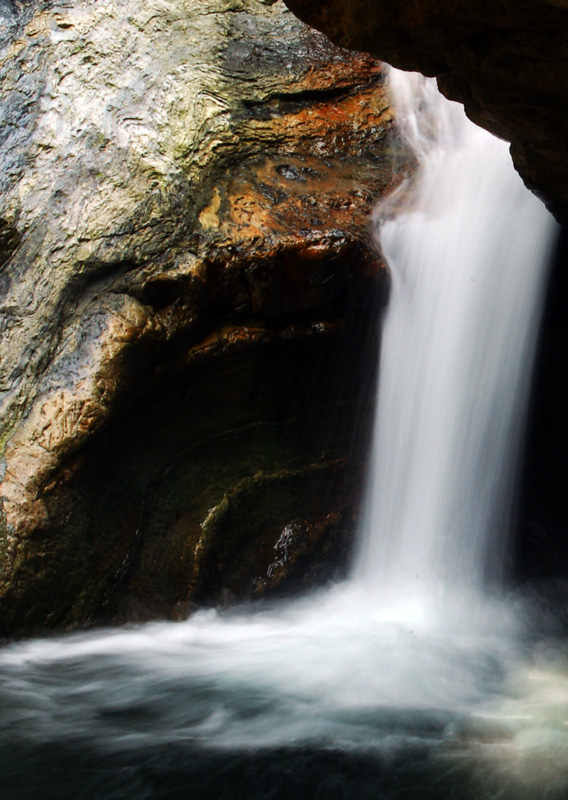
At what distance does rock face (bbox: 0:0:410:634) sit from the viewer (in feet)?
14.3

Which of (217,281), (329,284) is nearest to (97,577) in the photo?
(217,281)

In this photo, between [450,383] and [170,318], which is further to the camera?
[450,383]

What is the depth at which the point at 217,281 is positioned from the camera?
4.68 m

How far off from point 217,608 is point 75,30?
182 inches

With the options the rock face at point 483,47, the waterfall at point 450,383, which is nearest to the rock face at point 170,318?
the waterfall at point 450,383

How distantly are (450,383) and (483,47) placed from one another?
8.97 feet

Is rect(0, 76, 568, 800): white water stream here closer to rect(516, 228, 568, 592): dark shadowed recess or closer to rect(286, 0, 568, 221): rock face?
rect(516, 228, 568, 592): dark shadowed recess

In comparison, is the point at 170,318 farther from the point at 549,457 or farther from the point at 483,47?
the point at 549,457

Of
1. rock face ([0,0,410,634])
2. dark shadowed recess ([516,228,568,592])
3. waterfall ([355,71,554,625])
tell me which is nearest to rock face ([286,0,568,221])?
rock face ([0,0,410,634])

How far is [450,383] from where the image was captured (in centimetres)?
537

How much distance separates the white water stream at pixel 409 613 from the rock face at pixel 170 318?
273mm

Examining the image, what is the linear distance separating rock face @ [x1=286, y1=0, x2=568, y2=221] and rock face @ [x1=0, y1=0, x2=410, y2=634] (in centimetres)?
149

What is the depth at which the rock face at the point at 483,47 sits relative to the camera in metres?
2.81

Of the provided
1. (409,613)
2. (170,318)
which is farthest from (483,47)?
(409,613)
